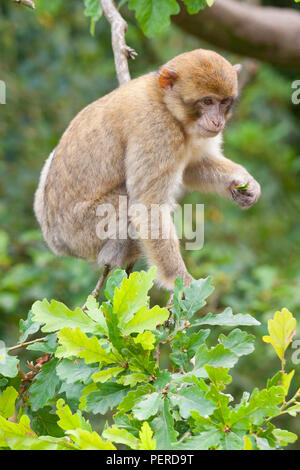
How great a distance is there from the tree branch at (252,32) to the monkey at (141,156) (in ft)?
7.90

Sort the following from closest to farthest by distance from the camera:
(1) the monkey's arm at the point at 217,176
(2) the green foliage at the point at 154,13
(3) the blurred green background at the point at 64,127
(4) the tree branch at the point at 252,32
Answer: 1. (2) the green foliage at the point at 154,13
2. (1) the monkey's arm at the point at 217,176
3. (4) the tree branch at the point at 252,32
4. (3) the blurred green background at the point at 64,127

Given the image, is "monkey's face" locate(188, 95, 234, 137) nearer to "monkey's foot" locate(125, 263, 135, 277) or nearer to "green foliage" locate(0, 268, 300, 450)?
"monkey's foot" locate(125, 263, 135, 277)

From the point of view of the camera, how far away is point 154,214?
12.7ft

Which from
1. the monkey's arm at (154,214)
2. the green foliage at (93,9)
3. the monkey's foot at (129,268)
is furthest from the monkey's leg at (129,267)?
the green foliage at (93,9)

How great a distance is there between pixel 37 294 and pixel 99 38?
13.8 ft

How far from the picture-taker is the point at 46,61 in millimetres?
8438

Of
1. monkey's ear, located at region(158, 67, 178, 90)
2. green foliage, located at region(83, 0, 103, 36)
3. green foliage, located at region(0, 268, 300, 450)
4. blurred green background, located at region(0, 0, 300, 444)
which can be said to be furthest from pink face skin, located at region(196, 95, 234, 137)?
blurred green background, located at region(0, 0, 300, 444)

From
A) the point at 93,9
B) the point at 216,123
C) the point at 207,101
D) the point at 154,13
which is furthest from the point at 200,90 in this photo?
the point at 93,9

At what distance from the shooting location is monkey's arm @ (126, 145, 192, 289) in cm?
384

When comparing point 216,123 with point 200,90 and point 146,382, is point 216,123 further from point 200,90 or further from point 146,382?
point 146,382

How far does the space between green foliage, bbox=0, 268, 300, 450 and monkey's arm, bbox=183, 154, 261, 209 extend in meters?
1.87

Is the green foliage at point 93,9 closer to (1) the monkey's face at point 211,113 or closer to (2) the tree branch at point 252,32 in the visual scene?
(1) the monkey's face at point 211,113

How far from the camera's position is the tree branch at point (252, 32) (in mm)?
6367

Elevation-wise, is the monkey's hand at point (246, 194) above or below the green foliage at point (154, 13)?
below
